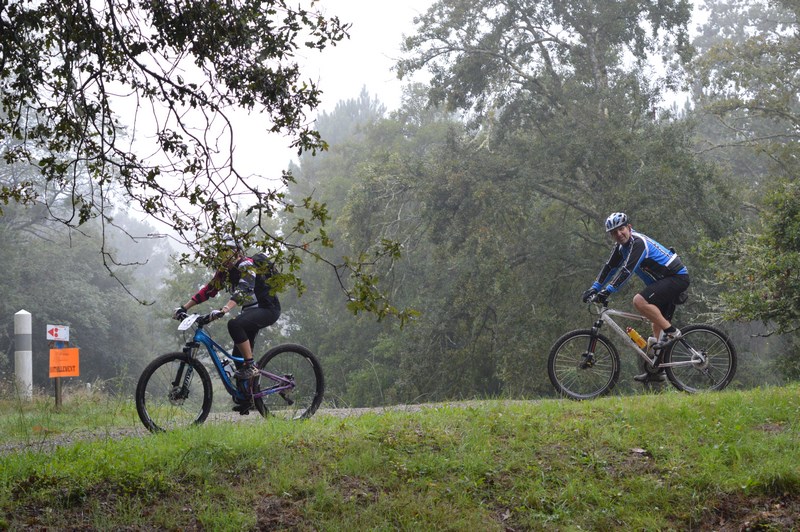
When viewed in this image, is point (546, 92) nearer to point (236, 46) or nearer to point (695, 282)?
point (695, 282)

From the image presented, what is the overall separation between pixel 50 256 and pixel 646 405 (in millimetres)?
41664

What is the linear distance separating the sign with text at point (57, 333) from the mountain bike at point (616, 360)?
7.73 metres

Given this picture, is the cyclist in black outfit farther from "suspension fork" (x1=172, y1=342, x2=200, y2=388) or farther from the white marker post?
the white marker post

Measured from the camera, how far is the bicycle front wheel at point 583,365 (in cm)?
885

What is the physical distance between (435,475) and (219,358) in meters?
2.64

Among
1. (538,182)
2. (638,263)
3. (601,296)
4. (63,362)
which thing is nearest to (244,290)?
(601,296)

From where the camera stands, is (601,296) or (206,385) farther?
(601,296)

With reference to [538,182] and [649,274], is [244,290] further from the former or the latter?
[538,182]

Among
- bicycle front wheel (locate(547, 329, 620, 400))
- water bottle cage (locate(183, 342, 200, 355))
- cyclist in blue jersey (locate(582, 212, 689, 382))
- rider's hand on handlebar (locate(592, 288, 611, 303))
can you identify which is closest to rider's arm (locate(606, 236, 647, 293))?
cyclist in blue jersey (locate(582, 212, 689, 382))

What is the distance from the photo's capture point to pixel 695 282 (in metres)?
21.9

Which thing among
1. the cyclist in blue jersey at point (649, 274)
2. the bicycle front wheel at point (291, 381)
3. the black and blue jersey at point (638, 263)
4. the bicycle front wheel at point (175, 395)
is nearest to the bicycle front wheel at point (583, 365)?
the cyclist in blue jersey at point (649, 274)

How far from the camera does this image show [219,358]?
7832mm

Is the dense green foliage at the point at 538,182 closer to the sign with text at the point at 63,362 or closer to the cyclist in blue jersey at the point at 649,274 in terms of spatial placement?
the sign with text at the point at 63,362

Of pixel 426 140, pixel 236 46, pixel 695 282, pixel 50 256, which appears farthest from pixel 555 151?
pixel 50 256
